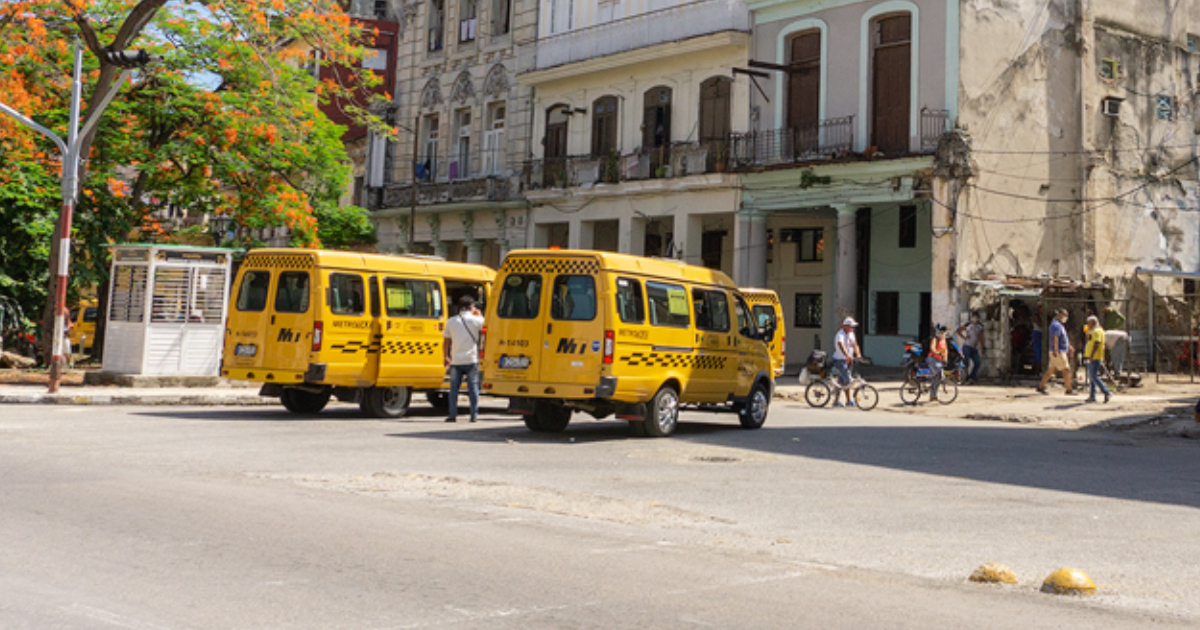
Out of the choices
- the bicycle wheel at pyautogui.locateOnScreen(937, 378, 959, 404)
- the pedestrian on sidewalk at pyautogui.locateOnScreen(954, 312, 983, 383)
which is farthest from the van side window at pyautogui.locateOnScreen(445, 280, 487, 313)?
the pedestrian on sidewalk at pyautogui.locateOnScreen(954, 312, 983, 383)

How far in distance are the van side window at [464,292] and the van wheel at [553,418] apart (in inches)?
146

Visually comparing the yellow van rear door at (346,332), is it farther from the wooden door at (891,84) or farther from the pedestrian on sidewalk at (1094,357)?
the wooden door at (891,84)

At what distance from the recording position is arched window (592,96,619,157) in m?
38.4

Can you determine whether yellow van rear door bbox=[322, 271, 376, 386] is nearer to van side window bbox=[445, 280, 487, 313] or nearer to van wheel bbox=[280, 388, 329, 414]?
van wheel bbox=[280, 388, 329, 414]

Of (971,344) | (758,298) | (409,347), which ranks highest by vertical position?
(758,298)

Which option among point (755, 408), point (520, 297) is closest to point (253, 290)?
point (520, 297)

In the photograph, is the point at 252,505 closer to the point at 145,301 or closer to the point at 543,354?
the point at 543,354

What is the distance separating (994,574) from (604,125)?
32642 millimetres

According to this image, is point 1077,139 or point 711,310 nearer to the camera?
point 711,310

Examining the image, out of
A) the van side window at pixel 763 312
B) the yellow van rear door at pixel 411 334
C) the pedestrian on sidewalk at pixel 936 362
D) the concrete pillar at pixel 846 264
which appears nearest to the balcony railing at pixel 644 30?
the concrete pillar at pixel 846 264

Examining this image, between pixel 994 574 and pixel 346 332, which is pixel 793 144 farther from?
pixel 994 574

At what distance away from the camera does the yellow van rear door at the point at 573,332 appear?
1500 cm

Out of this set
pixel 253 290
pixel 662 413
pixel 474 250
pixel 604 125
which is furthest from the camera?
pixel 474 250

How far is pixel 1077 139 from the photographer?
107ft
